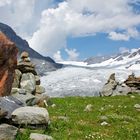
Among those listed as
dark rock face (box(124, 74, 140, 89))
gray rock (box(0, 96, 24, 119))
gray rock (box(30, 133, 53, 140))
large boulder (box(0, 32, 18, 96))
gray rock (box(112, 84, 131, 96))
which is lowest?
gray rock (box(30, 133, 53, 140))

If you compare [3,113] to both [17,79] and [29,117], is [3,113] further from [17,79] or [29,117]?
[17,79]

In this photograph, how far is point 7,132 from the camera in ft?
63.2

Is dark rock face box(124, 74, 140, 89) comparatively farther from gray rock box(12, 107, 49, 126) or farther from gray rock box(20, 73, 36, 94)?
gray rock box(12, 107, 49, 126)

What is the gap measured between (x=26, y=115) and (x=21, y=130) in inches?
34.1

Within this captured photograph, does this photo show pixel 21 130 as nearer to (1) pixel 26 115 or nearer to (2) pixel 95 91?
(1) pixel 26 115

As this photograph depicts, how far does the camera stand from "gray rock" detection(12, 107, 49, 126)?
2128 cm

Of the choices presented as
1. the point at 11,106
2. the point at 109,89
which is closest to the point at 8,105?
the point at 11,106

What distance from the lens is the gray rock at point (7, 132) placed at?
19.0m

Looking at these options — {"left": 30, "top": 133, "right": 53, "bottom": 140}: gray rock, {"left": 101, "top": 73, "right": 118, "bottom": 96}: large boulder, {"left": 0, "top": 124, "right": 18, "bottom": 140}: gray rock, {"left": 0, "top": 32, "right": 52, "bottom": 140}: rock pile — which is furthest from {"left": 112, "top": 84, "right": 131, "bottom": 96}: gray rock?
{"left": 0, "top": 124, "right": 18, "bottom": 140}: gray rock

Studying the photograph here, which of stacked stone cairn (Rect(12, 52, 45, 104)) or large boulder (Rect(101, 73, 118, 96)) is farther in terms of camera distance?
large boulder (Rect(101, 73, 118, 96))

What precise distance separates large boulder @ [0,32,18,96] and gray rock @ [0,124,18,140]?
592 centimetres

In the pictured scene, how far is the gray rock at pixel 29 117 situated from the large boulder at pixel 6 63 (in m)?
3.88

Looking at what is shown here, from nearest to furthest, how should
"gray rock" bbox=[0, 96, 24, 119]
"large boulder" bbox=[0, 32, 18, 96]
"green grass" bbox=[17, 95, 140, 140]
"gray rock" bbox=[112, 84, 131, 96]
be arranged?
1. "gray rock" bbox=[0, 96, 24, 119]
2. "green grass" bbox=[17, 95, 140, 140]
3. "large boulder" bbox=[0, 32, 18, 96]
4. "gray rock" bbox=[112, 84, 131, 96]

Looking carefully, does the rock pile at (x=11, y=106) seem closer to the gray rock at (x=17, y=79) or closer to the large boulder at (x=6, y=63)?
the large boulder at (x=6, y=63)
